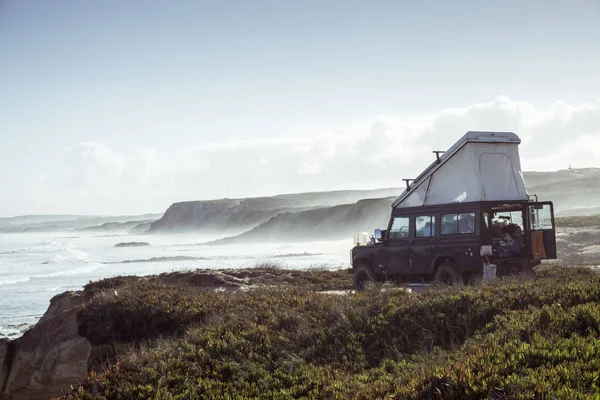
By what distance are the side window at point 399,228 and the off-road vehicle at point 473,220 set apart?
0.12 ft

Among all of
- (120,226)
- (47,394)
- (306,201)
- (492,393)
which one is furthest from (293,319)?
(120,226)

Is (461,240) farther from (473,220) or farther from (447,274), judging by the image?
(447,274)

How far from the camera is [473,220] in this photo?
13.5 metres

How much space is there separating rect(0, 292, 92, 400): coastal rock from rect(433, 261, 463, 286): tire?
772cm

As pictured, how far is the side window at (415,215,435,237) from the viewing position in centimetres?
1455

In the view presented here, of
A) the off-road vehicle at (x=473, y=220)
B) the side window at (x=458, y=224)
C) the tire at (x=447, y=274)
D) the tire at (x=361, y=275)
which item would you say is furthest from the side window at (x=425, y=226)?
the tire at (x=361, y=275)

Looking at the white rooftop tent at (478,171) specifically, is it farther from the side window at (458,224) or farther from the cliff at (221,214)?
the cliff at (221,214)

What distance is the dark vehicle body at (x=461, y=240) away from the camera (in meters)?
13.4

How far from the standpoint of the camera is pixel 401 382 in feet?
22.5

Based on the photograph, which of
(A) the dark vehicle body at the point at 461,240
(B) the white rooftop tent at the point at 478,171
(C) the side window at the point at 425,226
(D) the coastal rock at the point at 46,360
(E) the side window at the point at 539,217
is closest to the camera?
(D) the coastal rock at the point at 46,360

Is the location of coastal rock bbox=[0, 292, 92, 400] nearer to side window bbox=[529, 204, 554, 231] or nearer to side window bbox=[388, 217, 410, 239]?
side window bbox=[388, 217, 410, 239]

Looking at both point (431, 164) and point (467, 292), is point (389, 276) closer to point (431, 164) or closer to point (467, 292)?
point (431, 164)

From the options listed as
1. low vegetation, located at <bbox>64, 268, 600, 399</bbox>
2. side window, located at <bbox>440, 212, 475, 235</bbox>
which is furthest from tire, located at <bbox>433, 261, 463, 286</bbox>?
low vegetation, located at <bbox>64, 268, 600, 399</bbox>

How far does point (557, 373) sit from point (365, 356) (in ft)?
11.0
